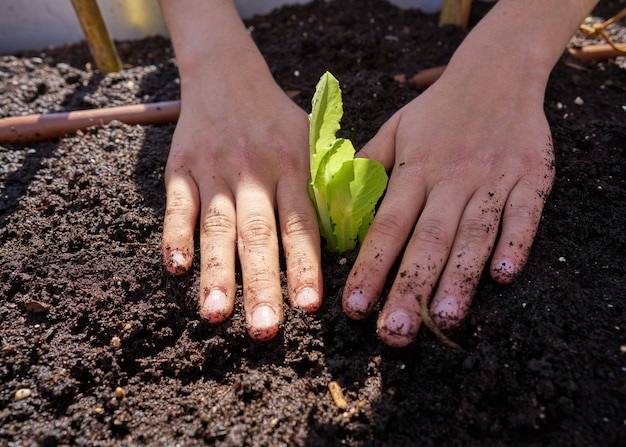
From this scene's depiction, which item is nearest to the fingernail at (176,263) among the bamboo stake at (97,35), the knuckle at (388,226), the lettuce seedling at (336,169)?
the lettuce seedling at (336,169)

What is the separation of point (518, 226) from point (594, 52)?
141 centimetres

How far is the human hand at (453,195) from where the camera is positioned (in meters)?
1.17

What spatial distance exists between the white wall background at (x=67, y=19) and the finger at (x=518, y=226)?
170cm

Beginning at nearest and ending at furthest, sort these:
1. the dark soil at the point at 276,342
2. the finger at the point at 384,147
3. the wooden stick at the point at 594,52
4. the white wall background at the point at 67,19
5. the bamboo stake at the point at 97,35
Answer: the dark soil at the point at 276,342 < the finger at the point at 384,147 < the bamboo stake at the point at 97,35 < the wooden stick at the point at 594,52 < the white wall background at the point at 67,19

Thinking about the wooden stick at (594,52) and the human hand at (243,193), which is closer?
the human hand at (243,193)

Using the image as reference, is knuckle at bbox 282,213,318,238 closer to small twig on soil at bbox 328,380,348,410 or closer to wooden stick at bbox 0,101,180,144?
small twig on soil at bbox 328,380,348,410

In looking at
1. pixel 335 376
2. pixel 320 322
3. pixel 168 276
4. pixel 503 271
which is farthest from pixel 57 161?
pixel 503 271

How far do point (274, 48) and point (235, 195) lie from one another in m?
1.14

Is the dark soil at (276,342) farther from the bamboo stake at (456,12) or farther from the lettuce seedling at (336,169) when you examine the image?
the bamboo stake at (456,12)

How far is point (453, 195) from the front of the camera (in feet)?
4.29

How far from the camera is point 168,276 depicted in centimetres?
136

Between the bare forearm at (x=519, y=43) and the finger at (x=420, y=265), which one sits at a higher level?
the bare forearm at (x=519, y=43)

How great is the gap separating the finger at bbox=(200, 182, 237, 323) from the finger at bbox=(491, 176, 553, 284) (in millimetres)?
687

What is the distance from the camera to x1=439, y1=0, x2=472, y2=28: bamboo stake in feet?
7.57
